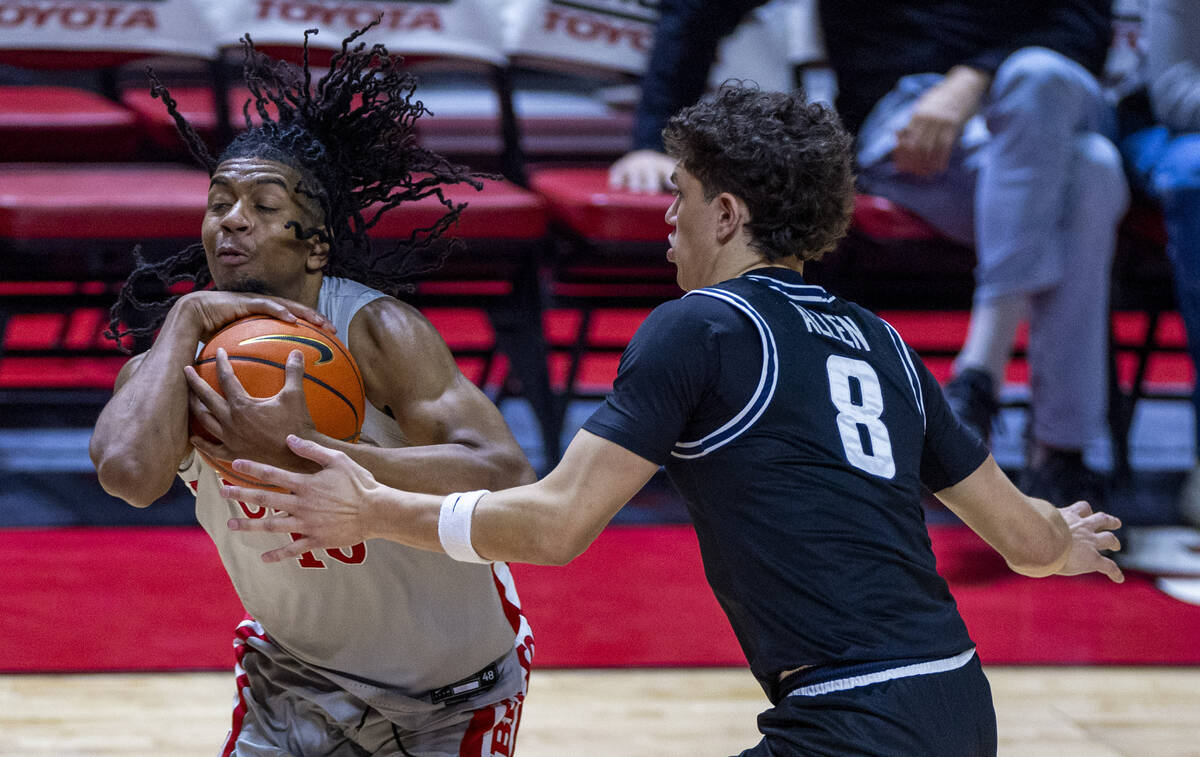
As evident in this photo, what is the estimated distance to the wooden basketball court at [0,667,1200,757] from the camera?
9.33 ft

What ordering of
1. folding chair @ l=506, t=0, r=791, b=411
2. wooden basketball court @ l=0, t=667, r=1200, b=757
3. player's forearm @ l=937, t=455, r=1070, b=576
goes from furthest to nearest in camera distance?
folding chair @ l=506, t=0, r=791, b=411 → wooden basketball court @ l=0, t=667, r=1200, b=757 → player's forearm @ l=937, t=455, r=1070, b=576

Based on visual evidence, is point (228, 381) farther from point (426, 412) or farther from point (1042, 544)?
point (1042, 544)

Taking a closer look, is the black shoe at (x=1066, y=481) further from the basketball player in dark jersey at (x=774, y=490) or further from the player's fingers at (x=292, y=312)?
the player's fingers at (x=292, y=312)

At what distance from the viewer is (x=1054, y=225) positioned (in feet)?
14.2

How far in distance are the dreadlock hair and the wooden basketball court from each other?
3.46 feet

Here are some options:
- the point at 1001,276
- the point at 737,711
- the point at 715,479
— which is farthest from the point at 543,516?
the point at 1001,276

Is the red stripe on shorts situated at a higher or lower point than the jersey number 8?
lower

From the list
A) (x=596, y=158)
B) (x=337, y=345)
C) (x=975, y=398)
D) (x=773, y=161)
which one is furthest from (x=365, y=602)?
(x=596, y=158)

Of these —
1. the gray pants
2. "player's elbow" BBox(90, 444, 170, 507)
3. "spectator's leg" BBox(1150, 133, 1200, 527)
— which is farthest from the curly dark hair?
"spectator's leg" BBox(1150, 133, 1200, 527)

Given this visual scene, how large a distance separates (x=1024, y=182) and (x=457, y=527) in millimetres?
3198

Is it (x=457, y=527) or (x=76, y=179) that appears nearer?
(x=457, y=527)

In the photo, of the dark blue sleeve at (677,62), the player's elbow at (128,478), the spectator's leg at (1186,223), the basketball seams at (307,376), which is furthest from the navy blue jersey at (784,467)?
the dark blue sleeve at (677,62)

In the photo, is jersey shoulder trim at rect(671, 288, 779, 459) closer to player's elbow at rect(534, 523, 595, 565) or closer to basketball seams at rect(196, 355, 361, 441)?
player's elbow at rect(534, 523, 595, 565)

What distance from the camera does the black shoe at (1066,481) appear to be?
4.26m
